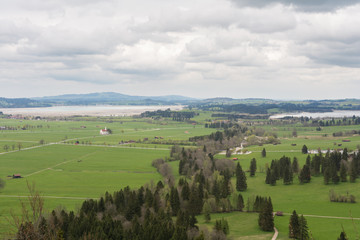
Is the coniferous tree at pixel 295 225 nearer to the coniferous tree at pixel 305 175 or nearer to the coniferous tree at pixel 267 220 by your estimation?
the coniferous tree at pixel 267 220

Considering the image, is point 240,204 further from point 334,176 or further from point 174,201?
point 334,176

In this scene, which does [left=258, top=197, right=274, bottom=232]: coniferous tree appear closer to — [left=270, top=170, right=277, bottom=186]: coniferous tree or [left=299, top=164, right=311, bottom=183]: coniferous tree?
[left=270, top=170, right=277, bottom=186]: coniferous tree

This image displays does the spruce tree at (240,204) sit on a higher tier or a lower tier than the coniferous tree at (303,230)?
lower

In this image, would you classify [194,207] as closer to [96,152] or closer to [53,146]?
[96,152]

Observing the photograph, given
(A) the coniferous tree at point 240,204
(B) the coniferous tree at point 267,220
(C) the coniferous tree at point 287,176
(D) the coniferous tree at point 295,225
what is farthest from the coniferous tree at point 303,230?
(C) the coniferous tree at point 287,176

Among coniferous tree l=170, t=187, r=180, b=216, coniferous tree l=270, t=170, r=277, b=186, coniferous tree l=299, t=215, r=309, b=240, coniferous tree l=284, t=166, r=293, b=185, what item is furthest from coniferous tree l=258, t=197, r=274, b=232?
coniferous tree l=284, t=166, r=293, b=185

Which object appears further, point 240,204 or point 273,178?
point 273,178

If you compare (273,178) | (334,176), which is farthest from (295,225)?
(334,176)

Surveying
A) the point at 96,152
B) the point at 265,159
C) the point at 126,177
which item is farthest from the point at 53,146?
the point at 265,159

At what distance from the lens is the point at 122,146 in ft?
498

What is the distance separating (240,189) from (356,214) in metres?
29.2

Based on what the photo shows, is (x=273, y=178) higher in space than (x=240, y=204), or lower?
higher

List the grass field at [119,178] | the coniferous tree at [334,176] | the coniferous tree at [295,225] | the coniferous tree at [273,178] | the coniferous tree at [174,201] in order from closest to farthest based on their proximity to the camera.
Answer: the coniferous tree at [295,225] < the grass field at [119,178] < the coniferous tree at [174,201] < the coniferous tree at [334,176] < the coniferous tree at [273,178]

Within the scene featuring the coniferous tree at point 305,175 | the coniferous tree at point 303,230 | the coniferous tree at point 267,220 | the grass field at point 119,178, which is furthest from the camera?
the coniferous tree at point 305,175
